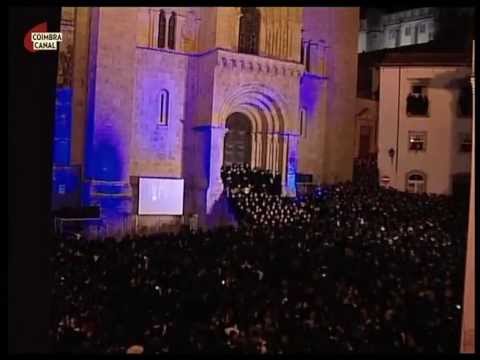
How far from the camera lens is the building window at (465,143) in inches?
215

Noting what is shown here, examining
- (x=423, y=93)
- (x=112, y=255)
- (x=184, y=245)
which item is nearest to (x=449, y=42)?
(x=423, y=93)

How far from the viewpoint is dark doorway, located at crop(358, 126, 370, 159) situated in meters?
6.78

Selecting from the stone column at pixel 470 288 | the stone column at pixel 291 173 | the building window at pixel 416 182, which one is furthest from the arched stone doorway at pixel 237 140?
the stone column at pixel 470 288

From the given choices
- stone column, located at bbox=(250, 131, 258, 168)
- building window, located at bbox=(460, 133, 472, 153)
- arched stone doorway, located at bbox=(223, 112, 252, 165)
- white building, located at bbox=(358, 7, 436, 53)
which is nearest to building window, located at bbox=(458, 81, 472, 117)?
building window, located at bbox=(460, 133, 472, 153)

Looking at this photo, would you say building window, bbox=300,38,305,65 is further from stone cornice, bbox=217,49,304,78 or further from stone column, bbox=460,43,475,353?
stone column, bbox=460,43,475,353

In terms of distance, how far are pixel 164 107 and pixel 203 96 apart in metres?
0.62

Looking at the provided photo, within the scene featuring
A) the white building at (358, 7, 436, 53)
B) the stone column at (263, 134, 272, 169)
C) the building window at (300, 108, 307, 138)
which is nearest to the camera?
the white building at (358, 7, 436, 53)

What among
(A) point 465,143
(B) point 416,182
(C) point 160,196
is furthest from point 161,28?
(A) point 465,143

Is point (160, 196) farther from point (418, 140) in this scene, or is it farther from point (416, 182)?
point (418, 140)

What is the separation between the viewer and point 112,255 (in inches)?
234

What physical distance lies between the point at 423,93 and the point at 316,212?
173 cm

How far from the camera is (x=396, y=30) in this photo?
26.1 ft

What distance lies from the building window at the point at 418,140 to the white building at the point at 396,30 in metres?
1.06

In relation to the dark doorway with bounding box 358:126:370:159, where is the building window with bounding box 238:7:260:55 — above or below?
above
